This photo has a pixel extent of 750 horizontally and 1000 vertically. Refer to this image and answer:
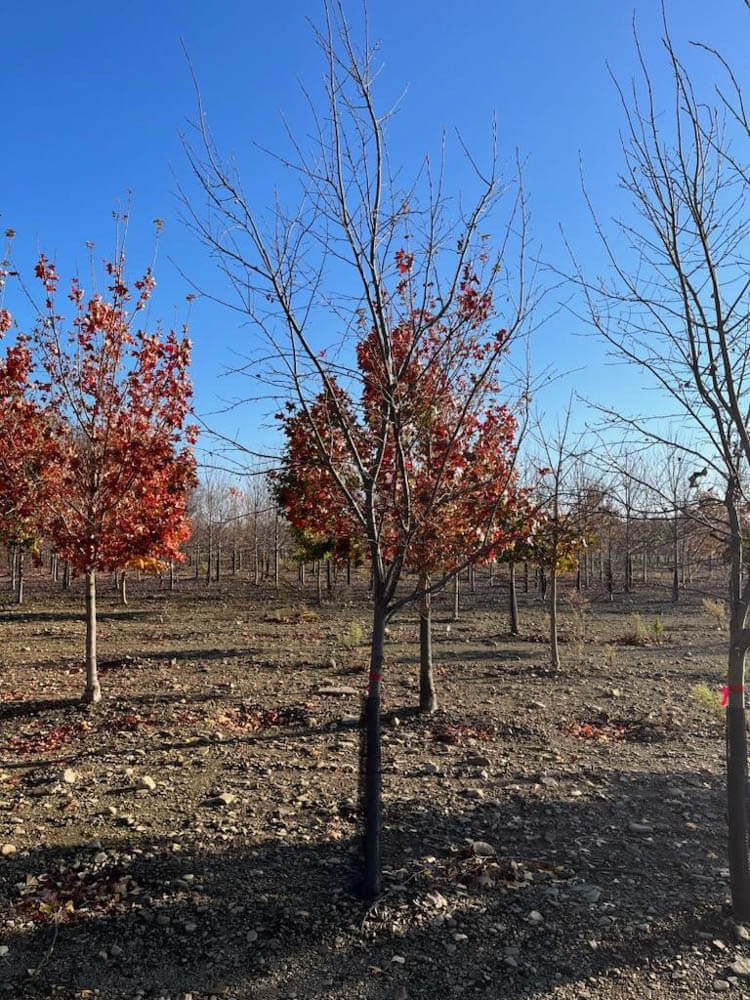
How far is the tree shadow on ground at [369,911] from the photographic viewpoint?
2.98 meters

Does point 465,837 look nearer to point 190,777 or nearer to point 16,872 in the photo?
point 190,777

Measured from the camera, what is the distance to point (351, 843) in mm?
4277

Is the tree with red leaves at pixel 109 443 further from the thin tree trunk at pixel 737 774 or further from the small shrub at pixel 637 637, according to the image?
the small shrub at pixel 637 637

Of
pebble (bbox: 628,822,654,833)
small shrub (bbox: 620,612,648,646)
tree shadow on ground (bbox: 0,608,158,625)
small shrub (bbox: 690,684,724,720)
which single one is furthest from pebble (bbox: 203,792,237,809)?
tree shadow on ground (bbox: 0,608,158,625)

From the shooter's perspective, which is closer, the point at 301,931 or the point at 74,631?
the point at 301,931

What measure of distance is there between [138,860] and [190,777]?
1.52 metres

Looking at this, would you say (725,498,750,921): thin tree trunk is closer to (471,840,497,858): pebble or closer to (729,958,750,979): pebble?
(729,958,750,979): pebble

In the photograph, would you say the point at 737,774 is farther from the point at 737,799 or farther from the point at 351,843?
the point at 351,843

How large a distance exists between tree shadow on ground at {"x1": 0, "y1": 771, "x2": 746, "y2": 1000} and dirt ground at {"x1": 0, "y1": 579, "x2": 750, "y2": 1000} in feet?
0.04

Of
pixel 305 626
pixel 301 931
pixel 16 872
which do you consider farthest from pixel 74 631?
pixel 301 931

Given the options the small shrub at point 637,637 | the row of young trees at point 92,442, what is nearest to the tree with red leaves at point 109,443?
the row of young trees at point 92,442

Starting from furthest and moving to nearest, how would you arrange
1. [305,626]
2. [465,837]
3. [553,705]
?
1. [305,626]
2. [553,705]
3. [465,837]

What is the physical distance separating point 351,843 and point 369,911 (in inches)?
33.9

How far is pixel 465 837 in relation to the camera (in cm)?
446
